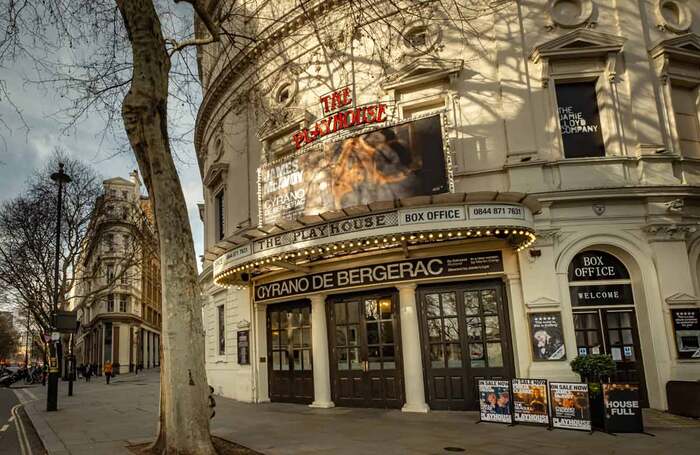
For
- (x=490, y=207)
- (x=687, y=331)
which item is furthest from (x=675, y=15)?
(x=687, y=331)

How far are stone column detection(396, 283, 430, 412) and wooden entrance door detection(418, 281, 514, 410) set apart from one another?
0.22m

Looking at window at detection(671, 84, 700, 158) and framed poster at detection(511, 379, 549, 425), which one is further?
window at detection(671, 84, 700, 158)

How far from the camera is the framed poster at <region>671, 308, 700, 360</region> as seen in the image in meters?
10.8

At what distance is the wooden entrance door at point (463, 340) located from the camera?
11.7 meters

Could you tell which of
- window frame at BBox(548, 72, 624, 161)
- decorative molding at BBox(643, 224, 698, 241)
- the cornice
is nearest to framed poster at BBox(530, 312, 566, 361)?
decorative molding at BBox(643, 224, 698, 241)

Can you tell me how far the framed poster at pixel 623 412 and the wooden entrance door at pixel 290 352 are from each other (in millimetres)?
7744

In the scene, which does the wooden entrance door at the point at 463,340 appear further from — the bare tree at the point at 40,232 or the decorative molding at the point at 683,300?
the bare tree at the point at 40,232

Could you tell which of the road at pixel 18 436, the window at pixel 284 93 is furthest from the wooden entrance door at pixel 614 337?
the road at pixel 18 436

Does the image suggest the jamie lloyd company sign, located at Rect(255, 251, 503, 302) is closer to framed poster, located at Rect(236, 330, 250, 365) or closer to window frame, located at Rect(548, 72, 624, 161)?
framed poster, located at Rect(236, 330, 250, 365)

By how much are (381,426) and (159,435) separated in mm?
4231

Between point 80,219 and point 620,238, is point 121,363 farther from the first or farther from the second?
point 620,238

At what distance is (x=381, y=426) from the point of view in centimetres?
1011

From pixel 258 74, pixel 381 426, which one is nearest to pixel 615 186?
pixel 381 426

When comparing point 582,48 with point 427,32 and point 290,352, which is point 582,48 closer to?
point 427,32
